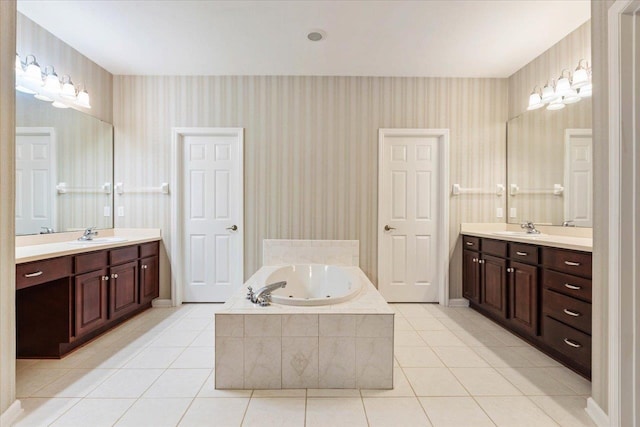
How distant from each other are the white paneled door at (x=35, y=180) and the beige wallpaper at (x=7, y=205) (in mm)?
995

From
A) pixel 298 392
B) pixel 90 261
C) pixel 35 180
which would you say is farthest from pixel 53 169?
pixel 298 392

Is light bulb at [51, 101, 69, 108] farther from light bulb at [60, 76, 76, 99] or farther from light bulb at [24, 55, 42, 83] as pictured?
light bulb at [24, 55, 42, 83]

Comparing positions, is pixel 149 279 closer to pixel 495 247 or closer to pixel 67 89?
pixel 67 89

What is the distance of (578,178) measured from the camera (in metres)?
2.68

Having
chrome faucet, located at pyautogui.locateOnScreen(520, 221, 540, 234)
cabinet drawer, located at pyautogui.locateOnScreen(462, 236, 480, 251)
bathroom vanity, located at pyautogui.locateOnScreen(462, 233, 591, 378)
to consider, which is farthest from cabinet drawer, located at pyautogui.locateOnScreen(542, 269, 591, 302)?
cabinet drawer, located at pyautogui.locateOnScreen(462, 236, 480, 251)

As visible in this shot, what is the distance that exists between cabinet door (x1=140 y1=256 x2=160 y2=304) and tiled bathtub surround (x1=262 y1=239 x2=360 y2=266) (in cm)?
125

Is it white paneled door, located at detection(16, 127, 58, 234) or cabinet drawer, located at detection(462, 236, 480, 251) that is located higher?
white paneled door, located at detection(16, 127, 58, 234)

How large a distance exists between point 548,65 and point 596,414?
3072 mm

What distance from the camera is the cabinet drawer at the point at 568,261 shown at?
6.55 ft

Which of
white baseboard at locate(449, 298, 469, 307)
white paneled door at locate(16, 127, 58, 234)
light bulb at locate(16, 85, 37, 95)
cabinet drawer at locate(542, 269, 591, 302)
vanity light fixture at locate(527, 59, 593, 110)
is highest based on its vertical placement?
vanity light fixture at locate(527, 59, 593, 110)

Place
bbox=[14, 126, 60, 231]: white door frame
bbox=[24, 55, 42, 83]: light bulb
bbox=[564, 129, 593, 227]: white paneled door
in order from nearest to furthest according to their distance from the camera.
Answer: bbox=[24, 55, 42, 83]: light bulb → bbox=[564, 129, 593, 227]: white paneled door → bbox=[14, 126, 60, 231]: white door frame

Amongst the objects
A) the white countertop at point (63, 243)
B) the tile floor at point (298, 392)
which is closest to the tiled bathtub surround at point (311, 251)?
the tile floor at point (298, 392)

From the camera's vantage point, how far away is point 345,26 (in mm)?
2652
